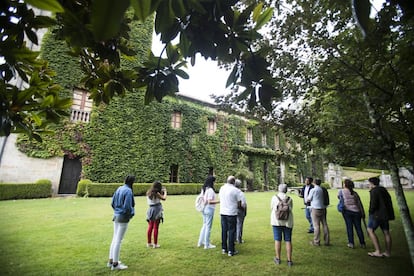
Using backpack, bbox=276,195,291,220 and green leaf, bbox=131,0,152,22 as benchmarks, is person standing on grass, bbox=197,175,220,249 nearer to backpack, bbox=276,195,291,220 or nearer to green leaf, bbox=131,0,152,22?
backpack, bbox=276,195,291,220

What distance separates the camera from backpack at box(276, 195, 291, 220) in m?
4.33

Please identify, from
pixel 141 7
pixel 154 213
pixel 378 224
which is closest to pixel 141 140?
pixel 154 213

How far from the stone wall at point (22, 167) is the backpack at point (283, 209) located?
1374cm

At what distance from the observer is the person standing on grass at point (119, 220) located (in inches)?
153

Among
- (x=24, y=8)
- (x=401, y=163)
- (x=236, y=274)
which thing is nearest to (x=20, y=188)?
(x=236, y=274)

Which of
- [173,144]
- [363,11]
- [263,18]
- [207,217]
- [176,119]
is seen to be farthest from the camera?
[176,119]

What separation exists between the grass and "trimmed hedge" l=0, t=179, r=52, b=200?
486 centimetres

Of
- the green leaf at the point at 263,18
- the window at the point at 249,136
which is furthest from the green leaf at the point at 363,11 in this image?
the window at the point at 249,136

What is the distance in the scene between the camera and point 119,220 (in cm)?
402

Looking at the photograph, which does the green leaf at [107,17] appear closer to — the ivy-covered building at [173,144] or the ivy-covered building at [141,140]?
the ivy-covered building at [141,140]

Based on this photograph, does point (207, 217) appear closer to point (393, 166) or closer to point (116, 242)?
point (116, 242)

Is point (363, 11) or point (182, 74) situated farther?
point (182, 74)

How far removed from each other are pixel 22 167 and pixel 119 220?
40.5 feet

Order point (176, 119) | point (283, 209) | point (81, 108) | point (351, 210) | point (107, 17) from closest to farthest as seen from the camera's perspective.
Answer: point (107, 17)
point (283, 209)
point (351, 210)
point (81, 108)
point (176, 119)
